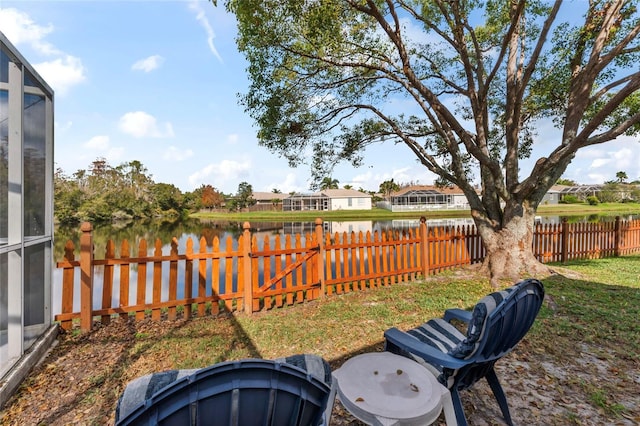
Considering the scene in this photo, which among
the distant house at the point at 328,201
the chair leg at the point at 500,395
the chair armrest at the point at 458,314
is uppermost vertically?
the distant house at the point at 328,201

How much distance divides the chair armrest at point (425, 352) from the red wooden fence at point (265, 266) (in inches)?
117

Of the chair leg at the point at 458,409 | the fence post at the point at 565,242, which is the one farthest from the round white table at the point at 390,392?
the fence post at the point at 565,242

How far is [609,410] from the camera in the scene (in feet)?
7.54

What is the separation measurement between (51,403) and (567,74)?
34.1ft

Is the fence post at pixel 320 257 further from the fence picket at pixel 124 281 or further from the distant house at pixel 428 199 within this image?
the distant house at pixel 428 199

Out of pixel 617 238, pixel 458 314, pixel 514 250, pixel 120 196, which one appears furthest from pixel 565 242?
pixel 120 196

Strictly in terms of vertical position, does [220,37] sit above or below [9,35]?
above

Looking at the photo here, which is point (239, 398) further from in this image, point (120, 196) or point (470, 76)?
point (120, 196)

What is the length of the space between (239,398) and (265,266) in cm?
410

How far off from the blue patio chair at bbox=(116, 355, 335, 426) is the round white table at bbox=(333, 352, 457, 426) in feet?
1.83

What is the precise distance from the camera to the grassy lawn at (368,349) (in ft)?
7.73

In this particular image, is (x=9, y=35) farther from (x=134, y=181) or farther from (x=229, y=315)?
(x=134, y=181)

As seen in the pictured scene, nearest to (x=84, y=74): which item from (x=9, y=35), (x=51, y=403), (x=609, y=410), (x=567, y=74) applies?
(x=9, y=35)

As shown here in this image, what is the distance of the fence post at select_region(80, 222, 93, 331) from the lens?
3.73 meters
